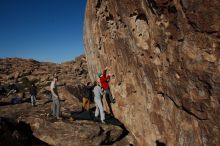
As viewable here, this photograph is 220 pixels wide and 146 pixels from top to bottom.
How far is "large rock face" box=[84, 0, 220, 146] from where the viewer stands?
30.4 feet

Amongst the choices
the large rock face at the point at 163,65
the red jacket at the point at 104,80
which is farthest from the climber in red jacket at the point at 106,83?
the large rock face at the point at 163,65

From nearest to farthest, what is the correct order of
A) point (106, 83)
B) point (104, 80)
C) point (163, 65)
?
point (163, 65)
point (104, 80)
point (106, 83)

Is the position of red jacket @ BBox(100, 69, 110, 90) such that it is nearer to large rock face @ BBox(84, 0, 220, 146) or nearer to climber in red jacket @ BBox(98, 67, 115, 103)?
climber in red jacket @ BBox(98, 67, 115, 103)

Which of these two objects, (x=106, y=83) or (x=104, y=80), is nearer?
(x=104, y=80)

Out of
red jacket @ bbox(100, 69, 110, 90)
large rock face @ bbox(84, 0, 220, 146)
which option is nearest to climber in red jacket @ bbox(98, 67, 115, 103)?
red jacket @ bbox(100, 69, 110, 90)

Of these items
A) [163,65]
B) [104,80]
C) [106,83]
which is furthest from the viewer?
[106,83]

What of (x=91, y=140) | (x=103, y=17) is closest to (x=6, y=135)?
(x=91, y=140)

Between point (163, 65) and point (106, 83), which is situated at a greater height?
point (163, 65)

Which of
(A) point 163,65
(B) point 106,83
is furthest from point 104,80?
(A) point 163,65

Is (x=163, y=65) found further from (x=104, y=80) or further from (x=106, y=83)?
(x=106, y=83)

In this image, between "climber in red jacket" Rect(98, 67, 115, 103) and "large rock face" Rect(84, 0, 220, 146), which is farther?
"climber in red jacket" Rect(98, 67, 115, 103)

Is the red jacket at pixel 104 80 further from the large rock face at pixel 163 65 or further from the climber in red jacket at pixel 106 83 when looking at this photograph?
the large rock face at pixel 163 65

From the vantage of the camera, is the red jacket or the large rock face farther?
the red jacket

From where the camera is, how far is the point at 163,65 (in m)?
11.5
